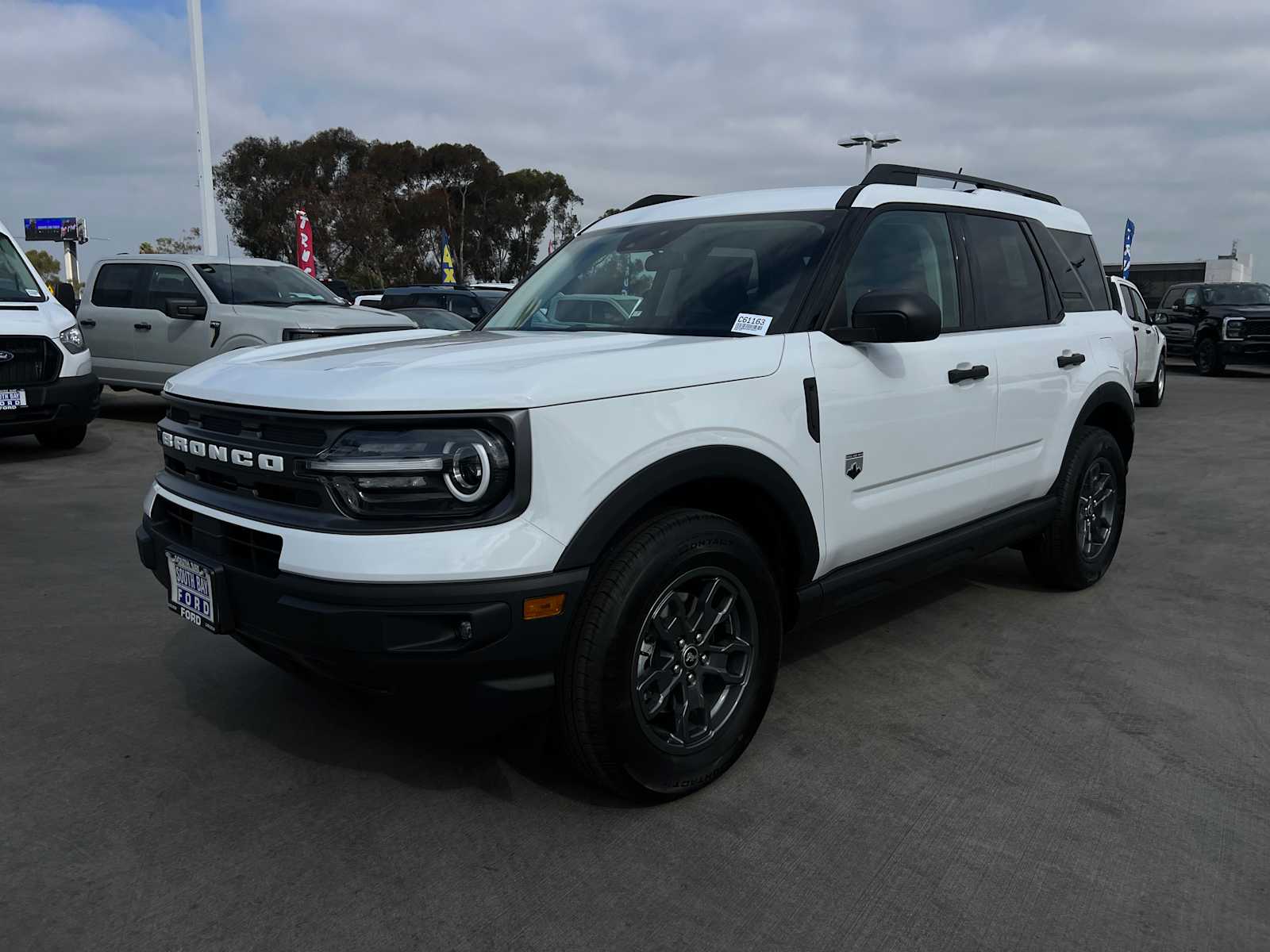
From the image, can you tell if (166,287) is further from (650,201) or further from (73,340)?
(650,201)

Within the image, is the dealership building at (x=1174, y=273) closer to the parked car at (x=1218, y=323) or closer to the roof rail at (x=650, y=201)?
the parked car at (x=1218, y=323)

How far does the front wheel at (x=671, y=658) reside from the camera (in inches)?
103

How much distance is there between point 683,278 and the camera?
→ 11.8 ft

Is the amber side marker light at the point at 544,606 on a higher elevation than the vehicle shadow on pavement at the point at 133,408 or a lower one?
lower

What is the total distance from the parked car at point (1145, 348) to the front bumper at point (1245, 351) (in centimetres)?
627

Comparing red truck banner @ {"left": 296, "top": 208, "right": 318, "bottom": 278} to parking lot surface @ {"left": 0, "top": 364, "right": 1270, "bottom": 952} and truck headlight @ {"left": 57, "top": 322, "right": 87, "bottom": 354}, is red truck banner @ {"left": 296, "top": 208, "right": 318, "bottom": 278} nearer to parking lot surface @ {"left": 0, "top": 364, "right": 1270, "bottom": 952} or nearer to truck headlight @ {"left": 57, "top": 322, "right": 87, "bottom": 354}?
truck headlight @ {"left": 57, "top": 322, "right": 87, "bottom": 354}

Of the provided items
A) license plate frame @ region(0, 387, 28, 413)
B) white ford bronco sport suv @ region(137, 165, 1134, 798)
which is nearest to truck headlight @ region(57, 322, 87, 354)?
license plate frame @ region(0, 387, 28, 413)

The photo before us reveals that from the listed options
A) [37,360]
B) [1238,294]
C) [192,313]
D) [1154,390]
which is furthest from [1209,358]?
[37,360]

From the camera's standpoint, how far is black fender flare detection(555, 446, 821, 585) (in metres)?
2.57

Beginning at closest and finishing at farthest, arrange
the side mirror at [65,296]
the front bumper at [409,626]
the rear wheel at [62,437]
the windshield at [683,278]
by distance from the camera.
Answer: the front bumper at [409,626]
the windshield at [683,278]
the side mirror at [65,296]
the rear wheel at [62,437]

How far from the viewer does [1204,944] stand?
2.31 meters

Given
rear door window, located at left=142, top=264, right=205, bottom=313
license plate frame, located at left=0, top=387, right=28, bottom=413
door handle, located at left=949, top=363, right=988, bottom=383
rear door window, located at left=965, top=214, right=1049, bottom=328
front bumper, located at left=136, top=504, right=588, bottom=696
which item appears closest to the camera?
front bumper, located at left=136, top=504, right=588, bottom=696

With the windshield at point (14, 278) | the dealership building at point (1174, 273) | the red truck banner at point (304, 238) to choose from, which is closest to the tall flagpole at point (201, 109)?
the red truck banner at point (304, 238)

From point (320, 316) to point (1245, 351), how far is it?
58.5 ft
